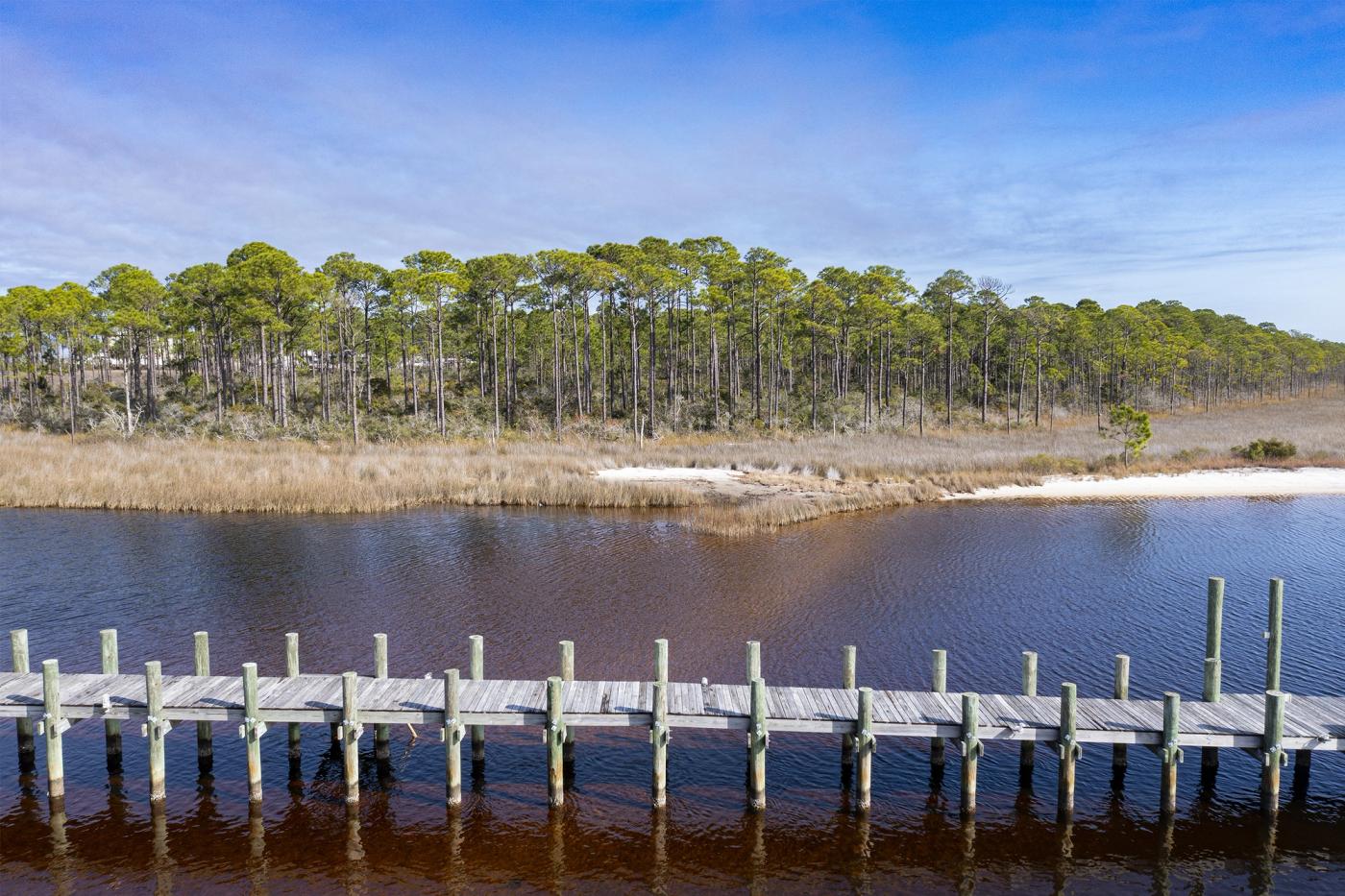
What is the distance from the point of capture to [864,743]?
11352 mm

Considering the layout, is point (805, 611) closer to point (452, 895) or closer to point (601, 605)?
point (601, 605)

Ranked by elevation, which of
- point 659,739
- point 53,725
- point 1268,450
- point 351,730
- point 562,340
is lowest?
point 659,739

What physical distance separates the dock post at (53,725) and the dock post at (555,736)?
22.4 feet

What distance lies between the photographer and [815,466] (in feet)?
141

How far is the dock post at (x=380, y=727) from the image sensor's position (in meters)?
12.9

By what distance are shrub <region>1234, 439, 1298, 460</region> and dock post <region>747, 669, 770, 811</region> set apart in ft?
156

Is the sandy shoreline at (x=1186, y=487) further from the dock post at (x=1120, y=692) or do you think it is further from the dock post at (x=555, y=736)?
the dock post at (x=555, y=736)

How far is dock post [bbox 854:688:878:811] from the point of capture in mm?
11281

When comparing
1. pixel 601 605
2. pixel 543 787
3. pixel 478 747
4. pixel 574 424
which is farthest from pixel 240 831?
pixel 574 424

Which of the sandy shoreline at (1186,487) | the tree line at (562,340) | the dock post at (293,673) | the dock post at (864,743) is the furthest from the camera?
the tree line at (562,340)

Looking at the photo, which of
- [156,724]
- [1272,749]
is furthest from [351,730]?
[1272,749]

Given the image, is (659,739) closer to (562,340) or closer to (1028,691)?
(1028,691)

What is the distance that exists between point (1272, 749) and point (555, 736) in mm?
9929

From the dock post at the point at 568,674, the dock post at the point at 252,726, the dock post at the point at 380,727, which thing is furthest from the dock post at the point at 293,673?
the dock post at the point at 568,674
